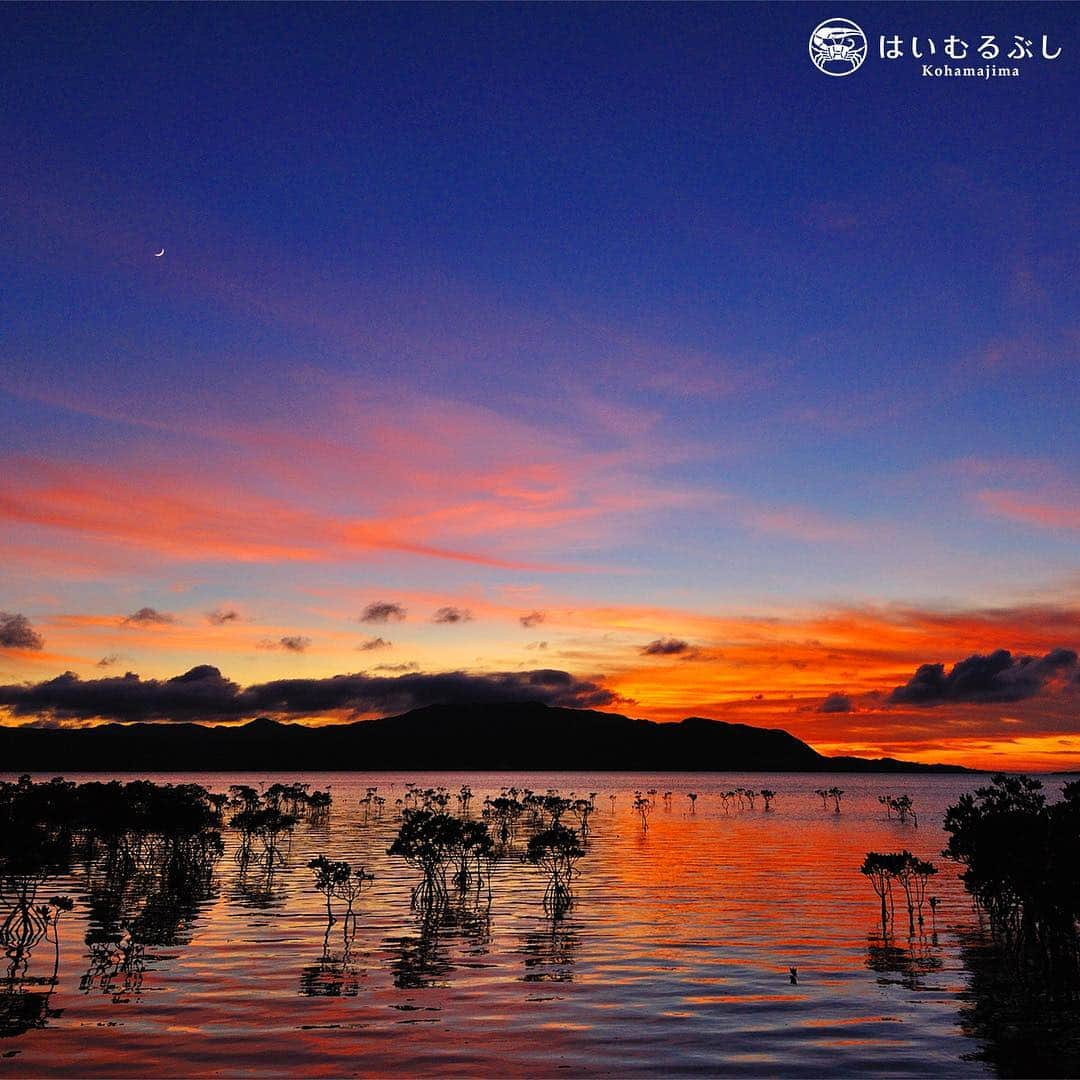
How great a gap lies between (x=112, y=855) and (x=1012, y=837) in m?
44.7

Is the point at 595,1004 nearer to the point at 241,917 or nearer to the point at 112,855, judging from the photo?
the point at 241,917

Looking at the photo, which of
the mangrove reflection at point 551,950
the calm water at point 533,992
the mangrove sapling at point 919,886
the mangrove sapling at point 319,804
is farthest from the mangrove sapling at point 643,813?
the mangrove reflection at point 551,950

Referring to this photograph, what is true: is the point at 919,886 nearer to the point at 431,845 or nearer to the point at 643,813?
the point at 431,845

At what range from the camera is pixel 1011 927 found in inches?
1391

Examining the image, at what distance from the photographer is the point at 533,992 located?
88.0 ft

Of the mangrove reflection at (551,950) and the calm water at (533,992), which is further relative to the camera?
the mangrove reflection at (551,950)

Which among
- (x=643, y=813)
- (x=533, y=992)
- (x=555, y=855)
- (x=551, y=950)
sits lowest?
(x=643, y=813)

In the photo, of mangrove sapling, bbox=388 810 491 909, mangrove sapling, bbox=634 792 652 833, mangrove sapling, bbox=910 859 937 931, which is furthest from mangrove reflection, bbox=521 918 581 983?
mangrove sapling, bbox=634 792 652 833

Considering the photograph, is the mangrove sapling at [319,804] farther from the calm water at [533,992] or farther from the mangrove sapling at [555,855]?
the mangrove sapling at [555,855]

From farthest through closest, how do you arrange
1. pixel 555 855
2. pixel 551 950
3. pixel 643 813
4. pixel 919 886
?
pixel 643 813 → pixel 919 886 → pixel 555 855 → pixel 551 950

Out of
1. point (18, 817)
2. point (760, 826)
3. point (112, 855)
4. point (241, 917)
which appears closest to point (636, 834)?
point (760, 826)

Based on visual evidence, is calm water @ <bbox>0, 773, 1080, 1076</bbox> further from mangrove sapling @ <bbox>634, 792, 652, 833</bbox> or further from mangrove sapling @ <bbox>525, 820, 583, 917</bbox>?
mangrove sapling @ <bbox>634, 792, 652, 833</bbox>

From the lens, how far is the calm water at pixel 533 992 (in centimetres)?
2114

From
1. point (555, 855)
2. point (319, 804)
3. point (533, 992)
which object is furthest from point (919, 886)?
point (319, 804)
